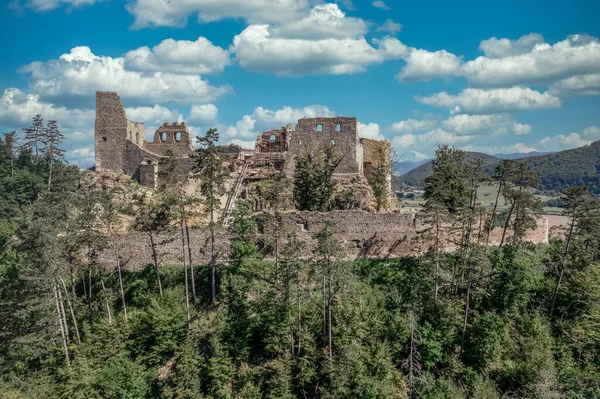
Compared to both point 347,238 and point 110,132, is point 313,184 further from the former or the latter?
point 110,132

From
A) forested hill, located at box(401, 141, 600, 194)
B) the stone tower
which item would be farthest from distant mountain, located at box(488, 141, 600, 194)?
the stone tower

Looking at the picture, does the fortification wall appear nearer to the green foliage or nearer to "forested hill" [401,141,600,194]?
the green foliage

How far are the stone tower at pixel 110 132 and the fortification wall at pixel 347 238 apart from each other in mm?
14557

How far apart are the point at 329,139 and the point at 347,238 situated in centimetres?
1255

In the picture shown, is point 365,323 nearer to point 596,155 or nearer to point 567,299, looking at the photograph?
point 567,299

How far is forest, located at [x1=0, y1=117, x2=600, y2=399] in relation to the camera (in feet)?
90.3

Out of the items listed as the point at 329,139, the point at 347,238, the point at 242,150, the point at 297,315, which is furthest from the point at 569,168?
the point at 297,315

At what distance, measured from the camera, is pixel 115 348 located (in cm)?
2945

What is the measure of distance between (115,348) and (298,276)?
11.7 m

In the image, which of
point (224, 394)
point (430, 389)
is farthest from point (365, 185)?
point (224, 394)

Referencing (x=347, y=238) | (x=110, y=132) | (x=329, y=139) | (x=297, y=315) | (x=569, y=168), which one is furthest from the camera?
(x=569, y=168)

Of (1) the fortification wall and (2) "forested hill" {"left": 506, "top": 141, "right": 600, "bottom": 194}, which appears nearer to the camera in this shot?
(1) the fortification wall

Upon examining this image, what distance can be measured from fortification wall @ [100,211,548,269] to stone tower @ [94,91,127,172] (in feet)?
47.8

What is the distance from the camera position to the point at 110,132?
47281 mm
